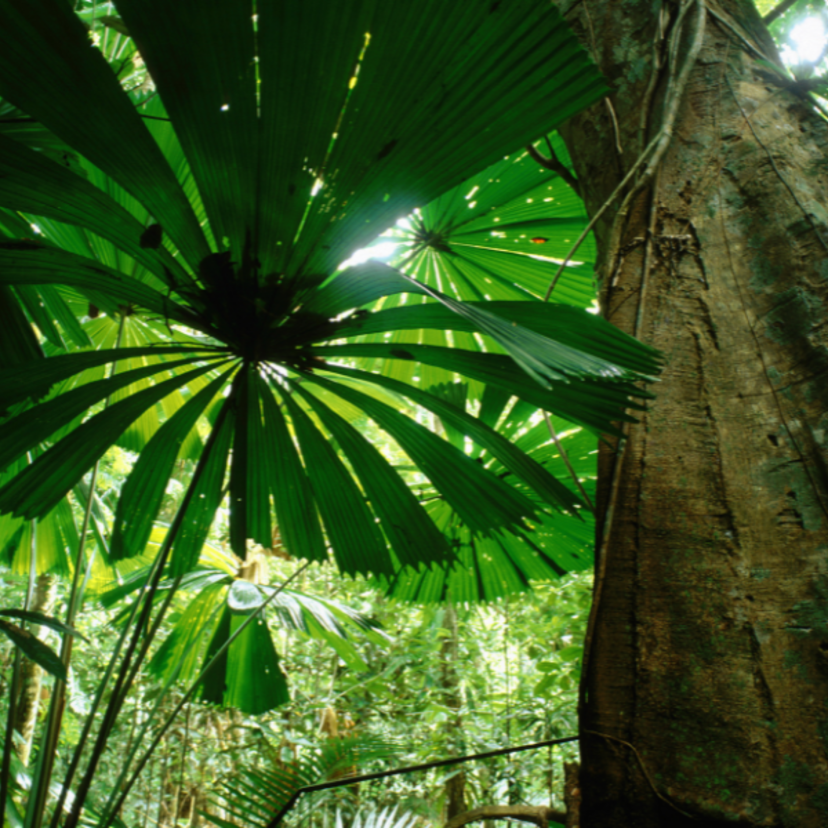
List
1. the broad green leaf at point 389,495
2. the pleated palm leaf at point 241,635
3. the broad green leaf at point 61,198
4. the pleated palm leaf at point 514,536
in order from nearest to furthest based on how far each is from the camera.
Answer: the broad green leaf at point 61,198, the broad green leaf at point 389,495, the pleated palm leaf at point 514,536, the pleated palm leaf at point 241,635

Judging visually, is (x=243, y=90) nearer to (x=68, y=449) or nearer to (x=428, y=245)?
(x=68, y=449)

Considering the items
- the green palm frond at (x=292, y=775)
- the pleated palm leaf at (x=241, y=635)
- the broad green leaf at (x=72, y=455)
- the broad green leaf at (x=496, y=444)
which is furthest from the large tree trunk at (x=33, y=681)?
the broad green leaf at (x=496, y=444)

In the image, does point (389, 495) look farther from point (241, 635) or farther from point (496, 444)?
point (241, 635)

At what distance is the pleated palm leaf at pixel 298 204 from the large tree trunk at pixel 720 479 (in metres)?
0.13

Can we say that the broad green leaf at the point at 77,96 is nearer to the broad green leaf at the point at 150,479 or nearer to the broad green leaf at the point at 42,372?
the broad green leaf at the point at 42,372

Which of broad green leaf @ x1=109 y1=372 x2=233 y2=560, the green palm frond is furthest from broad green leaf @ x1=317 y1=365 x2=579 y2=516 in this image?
the green palm frond

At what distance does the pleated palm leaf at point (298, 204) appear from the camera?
738 mm

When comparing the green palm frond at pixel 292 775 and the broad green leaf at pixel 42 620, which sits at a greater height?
the broad green leaf at pixel 42 620

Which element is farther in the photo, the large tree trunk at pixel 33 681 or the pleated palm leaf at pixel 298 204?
the large tree trunk at pixel 33 681

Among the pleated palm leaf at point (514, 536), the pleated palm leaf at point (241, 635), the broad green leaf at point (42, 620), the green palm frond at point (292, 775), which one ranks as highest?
the pleated palm leaf at point (514, 536)

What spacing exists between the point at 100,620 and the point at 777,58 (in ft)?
25.7

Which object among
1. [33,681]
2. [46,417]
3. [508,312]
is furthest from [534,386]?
[33,681]

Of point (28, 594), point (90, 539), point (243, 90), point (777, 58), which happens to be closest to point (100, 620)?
point (90, 539)

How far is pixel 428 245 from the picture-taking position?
1969mm
